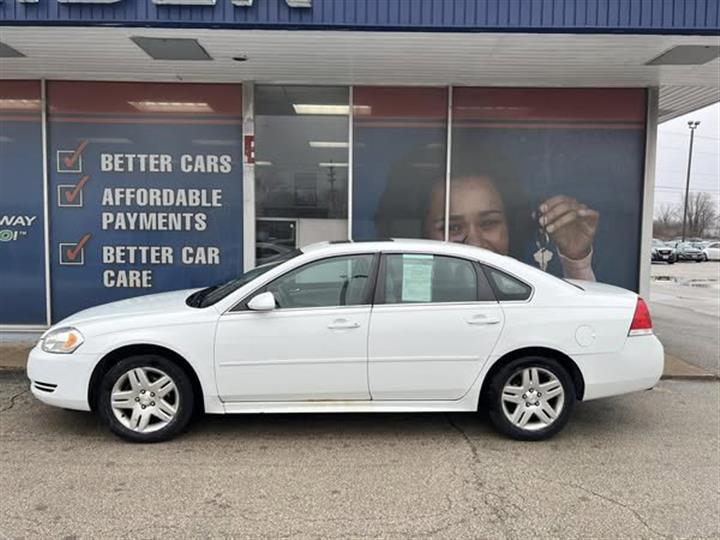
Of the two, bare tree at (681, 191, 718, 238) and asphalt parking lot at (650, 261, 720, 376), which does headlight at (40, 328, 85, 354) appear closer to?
asphalt parking lot at (650, 261, 720, 376)

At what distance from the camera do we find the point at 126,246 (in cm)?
837

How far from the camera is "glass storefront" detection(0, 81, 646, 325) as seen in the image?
27.2 feet

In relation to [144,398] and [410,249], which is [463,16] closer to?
[410,249]

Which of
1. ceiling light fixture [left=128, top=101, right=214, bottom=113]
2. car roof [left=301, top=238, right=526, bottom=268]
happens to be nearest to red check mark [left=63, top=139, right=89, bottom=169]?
ceiling light fixture [left=128, top=101, right=214, bottom=113]

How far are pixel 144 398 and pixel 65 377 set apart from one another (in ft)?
1.93

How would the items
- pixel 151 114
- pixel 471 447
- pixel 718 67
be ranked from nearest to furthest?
pixel 471 447 → pixel 718 67 → pixel 151 114

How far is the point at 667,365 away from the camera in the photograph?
710cm

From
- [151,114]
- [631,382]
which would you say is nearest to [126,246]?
[151,114]

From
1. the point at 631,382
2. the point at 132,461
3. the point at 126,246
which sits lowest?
the point at 132,461

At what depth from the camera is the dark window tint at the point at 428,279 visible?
4637 mm

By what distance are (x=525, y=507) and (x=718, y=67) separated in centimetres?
599

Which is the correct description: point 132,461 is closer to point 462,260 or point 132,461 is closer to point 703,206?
point 462,260

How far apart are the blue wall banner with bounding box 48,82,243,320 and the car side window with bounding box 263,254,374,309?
157 inches

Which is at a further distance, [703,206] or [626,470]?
[703,206]
